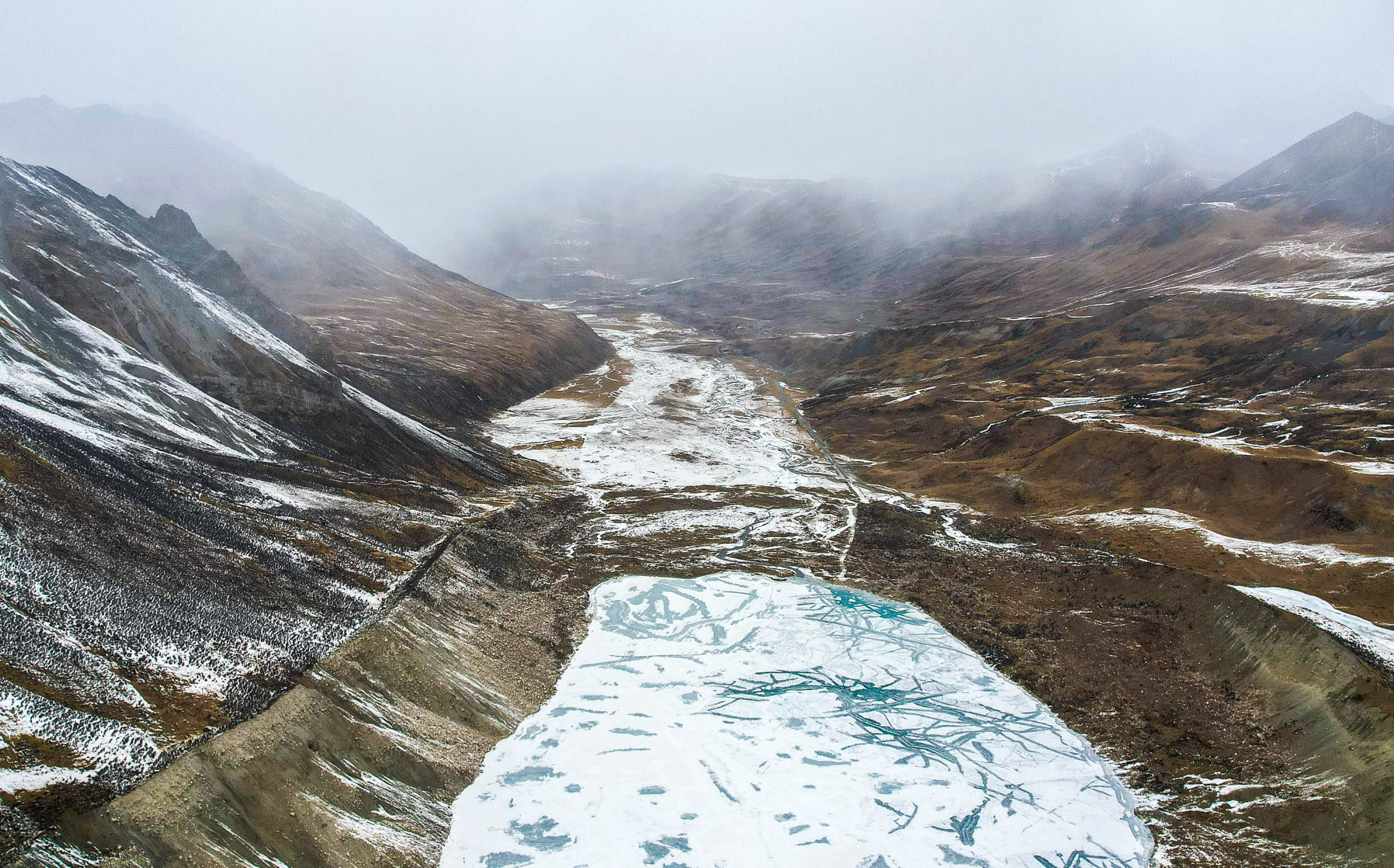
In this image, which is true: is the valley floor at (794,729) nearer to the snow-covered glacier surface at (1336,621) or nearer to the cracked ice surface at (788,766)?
the cracked ice surface at (788,766)

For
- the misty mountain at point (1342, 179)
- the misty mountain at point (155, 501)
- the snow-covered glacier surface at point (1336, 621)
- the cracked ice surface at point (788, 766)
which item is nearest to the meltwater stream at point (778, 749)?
the cracked ice surface at point (788, 766)

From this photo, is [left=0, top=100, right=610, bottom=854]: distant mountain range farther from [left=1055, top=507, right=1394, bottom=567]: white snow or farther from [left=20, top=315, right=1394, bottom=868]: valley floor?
[left=1055, top=507, right=1394, bottom=567]: white snow

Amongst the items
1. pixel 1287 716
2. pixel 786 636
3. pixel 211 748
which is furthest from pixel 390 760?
pixel 1287 716

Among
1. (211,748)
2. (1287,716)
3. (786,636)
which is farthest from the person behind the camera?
(786,636)

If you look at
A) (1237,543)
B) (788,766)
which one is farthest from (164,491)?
(1237,543)

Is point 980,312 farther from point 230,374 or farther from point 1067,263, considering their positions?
point 230,374

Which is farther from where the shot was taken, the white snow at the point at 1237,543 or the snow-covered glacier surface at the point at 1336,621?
the white snow at the point at 1237,543

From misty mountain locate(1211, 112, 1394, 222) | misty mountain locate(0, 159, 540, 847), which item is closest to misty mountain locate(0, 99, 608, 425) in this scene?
misty mountain locate(0, 159, 540, 847)
